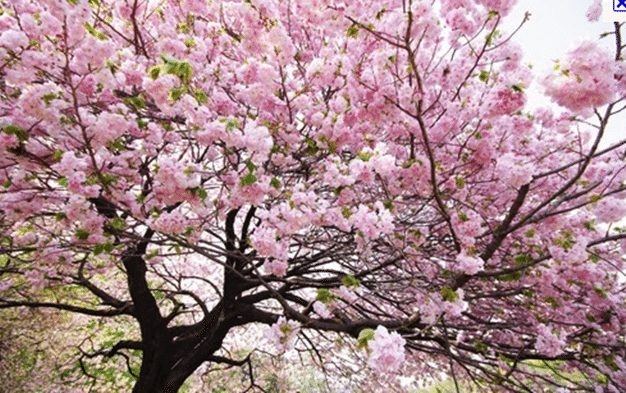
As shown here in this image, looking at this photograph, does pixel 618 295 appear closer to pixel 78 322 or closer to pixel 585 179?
pixel 585 179

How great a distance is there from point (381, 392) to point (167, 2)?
31.3 feet

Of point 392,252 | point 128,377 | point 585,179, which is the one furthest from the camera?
point 128,377

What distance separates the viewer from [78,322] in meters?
10.6

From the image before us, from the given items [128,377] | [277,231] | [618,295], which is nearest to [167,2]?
[277,231]

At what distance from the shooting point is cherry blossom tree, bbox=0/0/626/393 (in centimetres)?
272

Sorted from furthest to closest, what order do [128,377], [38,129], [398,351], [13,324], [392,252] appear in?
1. [128,377]
2. [13,324]
3. [392,252]
4. [38,129]
5. [398,351]

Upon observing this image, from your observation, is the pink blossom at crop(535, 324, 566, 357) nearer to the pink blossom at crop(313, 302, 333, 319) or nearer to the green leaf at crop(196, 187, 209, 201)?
the pink blossom at crop(313, 302, 333, 319)

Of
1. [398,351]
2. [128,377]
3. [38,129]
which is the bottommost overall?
[398,351]

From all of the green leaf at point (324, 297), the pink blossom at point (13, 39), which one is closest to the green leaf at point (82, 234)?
the pink blossom at point (13, 39)

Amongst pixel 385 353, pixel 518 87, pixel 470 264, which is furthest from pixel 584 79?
pixel 385 353

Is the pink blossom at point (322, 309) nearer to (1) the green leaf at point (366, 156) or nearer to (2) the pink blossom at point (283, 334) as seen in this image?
(2) the pink blossom at point (283, 334)

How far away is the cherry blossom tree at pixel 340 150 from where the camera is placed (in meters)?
2.72

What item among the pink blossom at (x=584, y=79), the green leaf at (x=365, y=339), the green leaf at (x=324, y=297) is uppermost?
the pink blossom at (x=584, y=79)

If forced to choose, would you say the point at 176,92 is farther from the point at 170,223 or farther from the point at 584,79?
the point at 584,79
